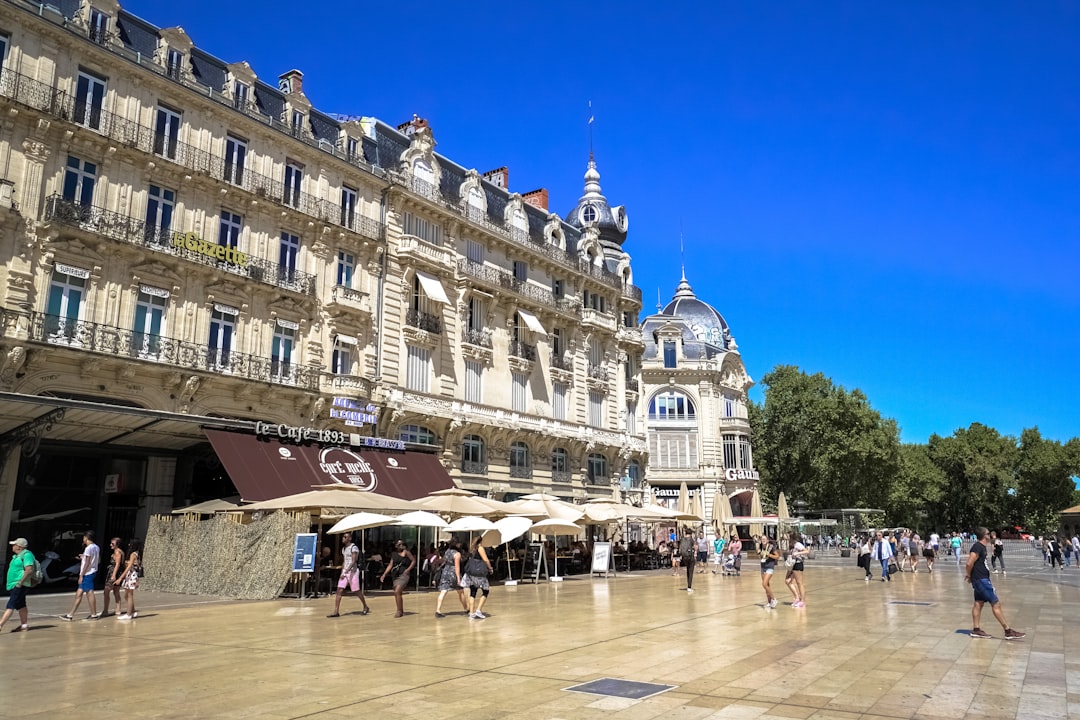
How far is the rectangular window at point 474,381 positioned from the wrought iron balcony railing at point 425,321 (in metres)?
2.22

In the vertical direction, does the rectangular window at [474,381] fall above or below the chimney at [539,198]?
below

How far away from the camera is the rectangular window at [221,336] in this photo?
24.2 metres

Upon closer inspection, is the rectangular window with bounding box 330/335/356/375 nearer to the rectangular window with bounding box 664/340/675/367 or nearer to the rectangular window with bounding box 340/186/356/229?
the rectangular window with bounding box 340/186/356/229

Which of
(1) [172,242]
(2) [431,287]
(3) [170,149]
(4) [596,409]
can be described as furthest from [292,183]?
(4) [596,409]

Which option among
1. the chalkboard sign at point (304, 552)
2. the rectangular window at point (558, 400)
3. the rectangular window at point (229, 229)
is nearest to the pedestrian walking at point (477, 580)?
the chalkboard sign at point (304, 552)

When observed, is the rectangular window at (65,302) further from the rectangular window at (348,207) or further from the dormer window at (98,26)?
the rectangular window at (348,207)

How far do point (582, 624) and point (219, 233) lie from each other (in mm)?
18206

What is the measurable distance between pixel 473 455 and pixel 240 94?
53.2 ft

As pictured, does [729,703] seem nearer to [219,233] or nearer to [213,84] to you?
[219,233]

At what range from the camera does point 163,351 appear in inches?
900

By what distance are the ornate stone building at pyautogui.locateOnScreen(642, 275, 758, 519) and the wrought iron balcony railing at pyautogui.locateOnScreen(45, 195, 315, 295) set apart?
38294mm

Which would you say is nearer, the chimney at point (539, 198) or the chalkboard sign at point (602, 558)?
the chalkboard sign at point (602, 558)

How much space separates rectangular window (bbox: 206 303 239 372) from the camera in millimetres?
24188

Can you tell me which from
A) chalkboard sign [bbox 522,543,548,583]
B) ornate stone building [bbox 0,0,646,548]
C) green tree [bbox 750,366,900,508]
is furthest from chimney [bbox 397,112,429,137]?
green tree [bbox 750,366,900,508]
